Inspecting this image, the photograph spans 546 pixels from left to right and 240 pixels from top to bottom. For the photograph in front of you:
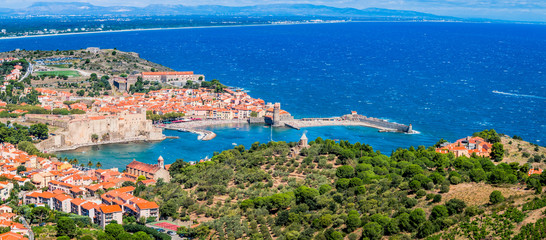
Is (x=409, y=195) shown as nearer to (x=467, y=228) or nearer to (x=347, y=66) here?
(x=467, y=228)

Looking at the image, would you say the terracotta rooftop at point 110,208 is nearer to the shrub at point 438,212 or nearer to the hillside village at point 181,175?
the hillside village at point 181,175

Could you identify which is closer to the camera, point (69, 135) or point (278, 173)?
point (278, 173)

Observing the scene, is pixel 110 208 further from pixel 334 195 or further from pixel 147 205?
pixel 334 195

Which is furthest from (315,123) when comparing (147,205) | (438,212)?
(438,212)

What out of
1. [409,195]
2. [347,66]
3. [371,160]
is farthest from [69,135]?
[347,66]

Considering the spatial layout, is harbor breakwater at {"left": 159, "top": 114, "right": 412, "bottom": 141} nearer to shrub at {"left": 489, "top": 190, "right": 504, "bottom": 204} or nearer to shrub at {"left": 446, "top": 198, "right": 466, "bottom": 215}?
shrub at {"left": 489, "top": 190, "right": 504, "bottom": 204}

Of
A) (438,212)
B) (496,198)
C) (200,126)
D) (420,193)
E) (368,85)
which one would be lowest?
(200,126)

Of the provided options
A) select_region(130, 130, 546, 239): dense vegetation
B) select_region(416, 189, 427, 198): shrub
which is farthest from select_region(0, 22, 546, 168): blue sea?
select_region(416, 189, 427, 198): shrub
